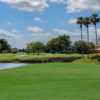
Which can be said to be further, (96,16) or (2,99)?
(96,16)

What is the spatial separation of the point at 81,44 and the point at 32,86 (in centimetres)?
10323

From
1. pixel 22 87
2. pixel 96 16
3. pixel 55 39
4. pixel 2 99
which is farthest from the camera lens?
pixel 55 39

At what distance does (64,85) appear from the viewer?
14477 mm

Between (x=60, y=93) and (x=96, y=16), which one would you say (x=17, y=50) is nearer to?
(x=96, y=16)

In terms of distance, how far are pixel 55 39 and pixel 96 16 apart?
5397cm

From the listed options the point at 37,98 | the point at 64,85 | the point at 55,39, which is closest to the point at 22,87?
the point at 64,85

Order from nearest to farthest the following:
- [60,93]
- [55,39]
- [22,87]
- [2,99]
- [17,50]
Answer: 1. [2,99]
2. [60,93]
3. [22,87]
4. [17,50]
5. [55,39]

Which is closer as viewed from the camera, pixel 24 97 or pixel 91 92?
pixel 24 97

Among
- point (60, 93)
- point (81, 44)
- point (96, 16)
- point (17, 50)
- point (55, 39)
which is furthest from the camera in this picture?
point (55, 39)

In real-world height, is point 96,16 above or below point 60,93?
above

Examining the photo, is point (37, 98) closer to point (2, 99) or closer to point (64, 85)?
point (2, 99)

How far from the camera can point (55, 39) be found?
461 ft

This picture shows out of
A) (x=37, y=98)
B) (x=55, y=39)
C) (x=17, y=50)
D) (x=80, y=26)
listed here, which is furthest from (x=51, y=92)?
(x=55, y=39)

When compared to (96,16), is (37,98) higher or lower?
lower
